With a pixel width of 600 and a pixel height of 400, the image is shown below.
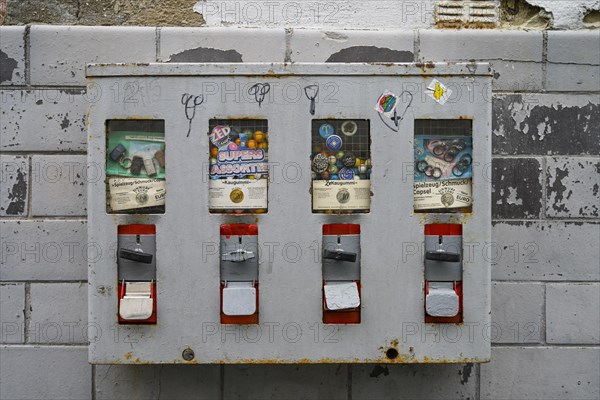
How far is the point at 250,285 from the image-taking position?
2350 millimetres

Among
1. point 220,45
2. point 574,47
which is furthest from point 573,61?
point 220,45

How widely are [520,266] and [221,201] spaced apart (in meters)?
1.38

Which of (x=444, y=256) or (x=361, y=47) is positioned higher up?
(x=361, y=47)

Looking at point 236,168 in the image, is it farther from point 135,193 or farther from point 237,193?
point 135,193

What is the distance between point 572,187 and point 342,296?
124 cm

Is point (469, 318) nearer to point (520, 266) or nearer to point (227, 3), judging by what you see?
point (520, 266)

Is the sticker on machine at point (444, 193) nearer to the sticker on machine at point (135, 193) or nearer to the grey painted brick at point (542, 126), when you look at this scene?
the grey painted brick at point (542, 126)

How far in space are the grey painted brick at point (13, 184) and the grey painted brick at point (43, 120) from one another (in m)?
0.06

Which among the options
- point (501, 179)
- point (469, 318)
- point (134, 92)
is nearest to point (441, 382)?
point (469, 318)

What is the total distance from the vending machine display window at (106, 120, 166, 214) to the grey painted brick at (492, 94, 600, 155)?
1.46m

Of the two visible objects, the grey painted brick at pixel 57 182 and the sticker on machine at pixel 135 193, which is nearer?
the sticker on machine at pixel 135 193

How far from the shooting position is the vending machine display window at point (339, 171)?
235 cm

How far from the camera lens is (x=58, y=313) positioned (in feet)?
9.25

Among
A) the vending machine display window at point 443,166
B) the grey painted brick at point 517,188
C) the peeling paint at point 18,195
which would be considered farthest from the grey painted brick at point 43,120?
the grey painted brick at point 517,188
